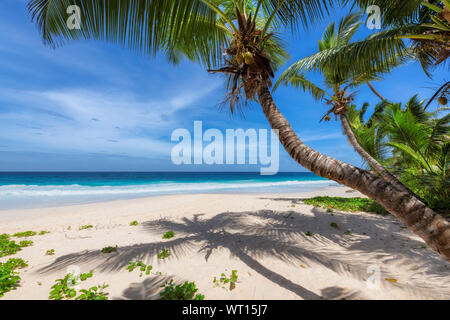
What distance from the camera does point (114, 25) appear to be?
255 cm

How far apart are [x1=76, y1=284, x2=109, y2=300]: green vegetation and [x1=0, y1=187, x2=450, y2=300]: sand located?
0.10m

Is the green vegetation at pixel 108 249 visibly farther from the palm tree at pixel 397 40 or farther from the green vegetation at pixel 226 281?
the palm tree at pixel 397 40

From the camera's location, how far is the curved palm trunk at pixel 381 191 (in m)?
1.43

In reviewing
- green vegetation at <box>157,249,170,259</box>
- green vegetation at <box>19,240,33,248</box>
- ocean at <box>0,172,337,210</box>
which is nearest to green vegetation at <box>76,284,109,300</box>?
green vegetation at <box>157,249,170,259</box>

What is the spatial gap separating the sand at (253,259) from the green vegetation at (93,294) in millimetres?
100

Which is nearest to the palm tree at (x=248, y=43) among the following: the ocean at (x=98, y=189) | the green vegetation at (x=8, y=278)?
the green vegetation at (x=8, y=278)

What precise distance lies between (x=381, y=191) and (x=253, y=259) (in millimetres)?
2410

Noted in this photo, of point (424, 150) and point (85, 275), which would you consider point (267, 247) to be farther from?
point (424, 150)

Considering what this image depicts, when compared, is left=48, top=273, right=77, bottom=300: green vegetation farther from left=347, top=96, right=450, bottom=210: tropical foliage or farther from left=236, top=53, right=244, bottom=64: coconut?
left=347, top=96, right=450, bottom=210: tropical foliage

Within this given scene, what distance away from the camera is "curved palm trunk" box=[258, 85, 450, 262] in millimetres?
1427

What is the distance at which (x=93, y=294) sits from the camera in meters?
2.20
